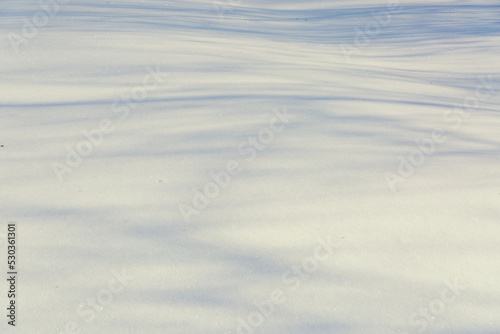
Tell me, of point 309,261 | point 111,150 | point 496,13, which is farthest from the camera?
point 496,13

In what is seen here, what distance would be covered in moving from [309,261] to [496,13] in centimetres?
895

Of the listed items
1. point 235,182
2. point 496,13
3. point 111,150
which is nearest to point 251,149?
point 235,182

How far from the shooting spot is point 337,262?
262 cm

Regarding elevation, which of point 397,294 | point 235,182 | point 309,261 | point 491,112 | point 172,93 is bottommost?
point 397,294

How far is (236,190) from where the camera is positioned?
3.19 m

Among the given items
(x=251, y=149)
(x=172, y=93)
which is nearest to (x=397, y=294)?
(x=251, y=149)

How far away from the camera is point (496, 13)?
33.4ft

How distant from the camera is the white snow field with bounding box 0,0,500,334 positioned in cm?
231

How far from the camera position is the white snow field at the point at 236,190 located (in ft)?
7.57

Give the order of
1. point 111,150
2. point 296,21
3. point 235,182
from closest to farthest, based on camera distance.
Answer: point 235,182, point 111,150, point 296,21

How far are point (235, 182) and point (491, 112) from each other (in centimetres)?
285

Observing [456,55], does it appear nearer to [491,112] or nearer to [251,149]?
[491,112]

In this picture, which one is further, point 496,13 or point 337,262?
point 496,13

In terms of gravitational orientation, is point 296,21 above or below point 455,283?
above
